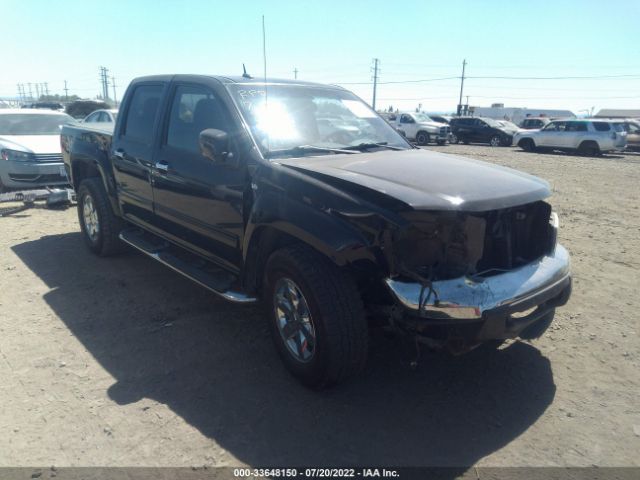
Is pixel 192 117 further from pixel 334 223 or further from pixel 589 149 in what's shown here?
pixel 589 149

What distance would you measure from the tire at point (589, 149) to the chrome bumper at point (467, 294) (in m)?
22.3

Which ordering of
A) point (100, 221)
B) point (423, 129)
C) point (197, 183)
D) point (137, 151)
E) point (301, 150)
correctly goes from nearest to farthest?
point (301, 150) → point (197, 183) → point (137, 151) → point (100, 221) → point (423, 129)

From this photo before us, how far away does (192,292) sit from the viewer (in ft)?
15.8

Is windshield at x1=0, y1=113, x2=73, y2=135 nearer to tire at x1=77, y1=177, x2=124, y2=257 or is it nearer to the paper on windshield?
tire at x1=77, y1=177, x2=124, y2=257

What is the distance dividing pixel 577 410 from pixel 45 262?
18.1ft

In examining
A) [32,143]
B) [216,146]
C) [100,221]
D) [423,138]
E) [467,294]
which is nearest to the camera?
[467,294]

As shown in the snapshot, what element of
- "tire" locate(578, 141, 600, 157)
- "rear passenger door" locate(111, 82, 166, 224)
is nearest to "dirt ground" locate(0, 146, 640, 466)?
"rear passenger door" locate(111, 82, 166, 224)

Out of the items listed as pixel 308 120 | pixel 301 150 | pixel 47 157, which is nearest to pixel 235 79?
pixel 308 120

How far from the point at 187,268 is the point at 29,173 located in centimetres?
623

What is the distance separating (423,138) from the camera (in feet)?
88.5

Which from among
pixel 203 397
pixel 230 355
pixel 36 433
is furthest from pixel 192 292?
pixel 36 433

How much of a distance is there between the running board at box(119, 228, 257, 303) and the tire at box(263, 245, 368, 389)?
1.51 ft

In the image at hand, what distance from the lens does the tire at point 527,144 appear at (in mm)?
24164

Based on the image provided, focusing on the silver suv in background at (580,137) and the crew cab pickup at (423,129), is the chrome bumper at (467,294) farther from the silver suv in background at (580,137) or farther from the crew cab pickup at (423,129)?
the crew cab pickup at (423,129)
